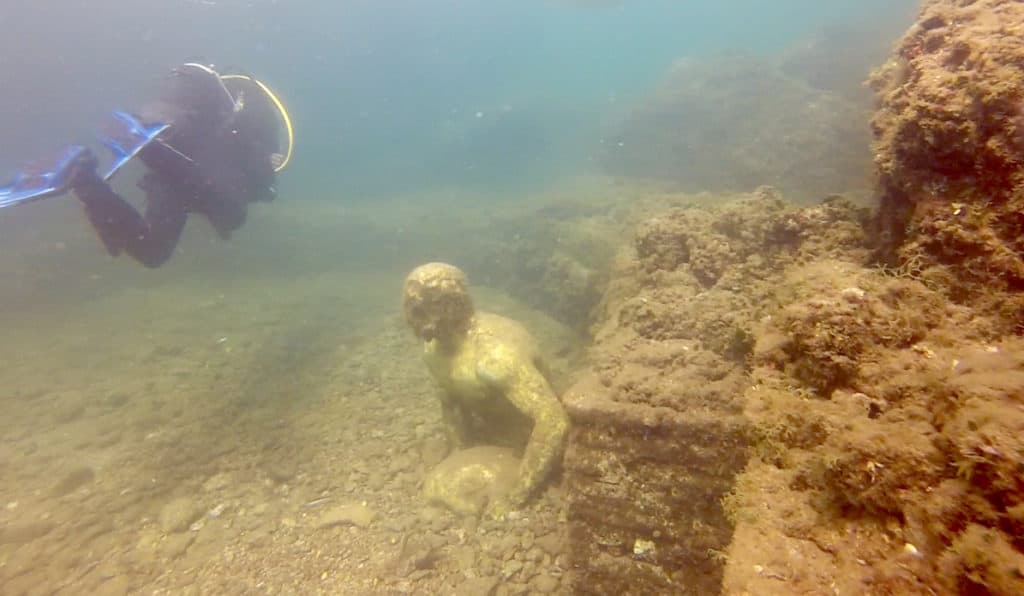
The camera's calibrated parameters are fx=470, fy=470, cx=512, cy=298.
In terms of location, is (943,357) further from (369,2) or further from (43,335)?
(369,2)

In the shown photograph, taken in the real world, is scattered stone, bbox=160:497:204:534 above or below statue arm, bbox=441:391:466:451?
below

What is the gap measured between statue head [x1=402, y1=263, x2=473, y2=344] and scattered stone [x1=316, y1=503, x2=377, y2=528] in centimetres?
219

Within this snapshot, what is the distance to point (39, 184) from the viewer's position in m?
5.82

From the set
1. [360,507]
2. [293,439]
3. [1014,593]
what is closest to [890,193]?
[1014,593]

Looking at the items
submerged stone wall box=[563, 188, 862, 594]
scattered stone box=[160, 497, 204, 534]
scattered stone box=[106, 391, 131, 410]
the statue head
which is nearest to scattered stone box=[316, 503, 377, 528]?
scattered stone box=[160, 497, 204, 534]

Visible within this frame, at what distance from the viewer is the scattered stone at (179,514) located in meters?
5.53

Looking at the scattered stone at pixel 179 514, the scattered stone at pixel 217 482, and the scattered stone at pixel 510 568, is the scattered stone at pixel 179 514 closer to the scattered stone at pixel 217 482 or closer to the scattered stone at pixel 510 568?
the scattered stone at pixel 217 482

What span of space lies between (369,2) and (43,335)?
68.0 m

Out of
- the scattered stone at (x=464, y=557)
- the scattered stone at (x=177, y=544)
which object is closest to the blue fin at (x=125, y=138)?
the scattered stone at (x=177, y=544)

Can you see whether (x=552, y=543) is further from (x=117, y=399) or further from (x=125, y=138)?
(x=117, y=399)

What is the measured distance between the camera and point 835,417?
2059 mm

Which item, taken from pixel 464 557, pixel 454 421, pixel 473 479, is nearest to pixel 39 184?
pixel 454 421

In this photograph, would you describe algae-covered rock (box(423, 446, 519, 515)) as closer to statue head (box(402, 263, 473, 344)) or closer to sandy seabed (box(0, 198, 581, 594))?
sandy seabed (box(0, 198, 581, 594))

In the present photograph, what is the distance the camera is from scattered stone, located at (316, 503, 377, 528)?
5.40 meters
